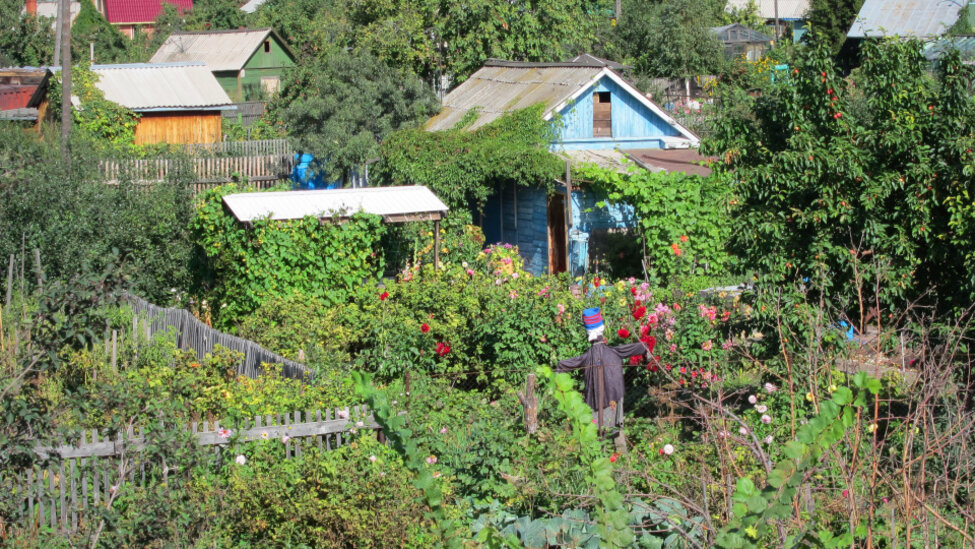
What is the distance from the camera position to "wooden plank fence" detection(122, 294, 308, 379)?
8.98 m

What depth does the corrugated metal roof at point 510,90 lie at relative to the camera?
17219mm

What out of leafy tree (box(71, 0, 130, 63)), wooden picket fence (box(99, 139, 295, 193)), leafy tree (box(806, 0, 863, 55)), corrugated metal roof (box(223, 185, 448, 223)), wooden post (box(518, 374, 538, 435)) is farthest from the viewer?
leafy tree (box(71, 0, 130, 63))

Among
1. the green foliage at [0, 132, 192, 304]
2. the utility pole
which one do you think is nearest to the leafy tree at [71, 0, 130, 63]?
the utility pole

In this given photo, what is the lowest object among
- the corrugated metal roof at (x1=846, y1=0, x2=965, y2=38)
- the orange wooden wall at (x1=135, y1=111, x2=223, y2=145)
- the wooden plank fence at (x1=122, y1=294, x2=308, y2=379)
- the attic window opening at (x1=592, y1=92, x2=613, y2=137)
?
the wooden plank fence at (x1=122, y1=294, x2=308, y2=379)

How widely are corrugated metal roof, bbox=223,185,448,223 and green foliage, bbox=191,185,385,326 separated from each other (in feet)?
0.53

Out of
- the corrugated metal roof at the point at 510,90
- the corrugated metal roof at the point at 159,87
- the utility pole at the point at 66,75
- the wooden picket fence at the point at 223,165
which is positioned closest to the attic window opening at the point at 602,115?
the corrugated metal roof at the point at 510,90

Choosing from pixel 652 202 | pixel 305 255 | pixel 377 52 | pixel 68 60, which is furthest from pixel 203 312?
pixel 377 52

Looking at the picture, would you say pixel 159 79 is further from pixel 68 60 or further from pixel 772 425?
pixel 772 425

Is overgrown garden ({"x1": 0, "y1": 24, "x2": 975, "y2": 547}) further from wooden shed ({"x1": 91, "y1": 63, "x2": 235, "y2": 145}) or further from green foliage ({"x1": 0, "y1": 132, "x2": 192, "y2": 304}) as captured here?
wooden shed ({"x1": 91, "y1": 63, "x2": 235, "y2": 145})

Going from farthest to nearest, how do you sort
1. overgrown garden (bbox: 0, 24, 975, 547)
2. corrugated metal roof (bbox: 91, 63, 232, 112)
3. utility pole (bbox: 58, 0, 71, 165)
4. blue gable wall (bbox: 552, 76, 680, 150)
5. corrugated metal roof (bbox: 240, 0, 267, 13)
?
1. corrugated metal roof (bbox: 240, 0, 267, 13)
2. corrugated metal roof (bbox: 91, 63, 232, 112)
3. utility pole (bbox: 58, 0, 71, 165)
4. blue gable wall (bbox: 552, 76, 680, 150)
5. overgrown garden (bbox: 0, 24, 975, 547)

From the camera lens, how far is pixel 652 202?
14.2 m

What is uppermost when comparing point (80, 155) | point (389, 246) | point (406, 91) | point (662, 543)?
point (406, 91)

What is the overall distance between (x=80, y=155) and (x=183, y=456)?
11239mm

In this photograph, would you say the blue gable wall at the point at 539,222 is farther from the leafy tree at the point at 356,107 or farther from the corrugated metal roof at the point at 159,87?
the corrugated metal roof at the point at 159,87
